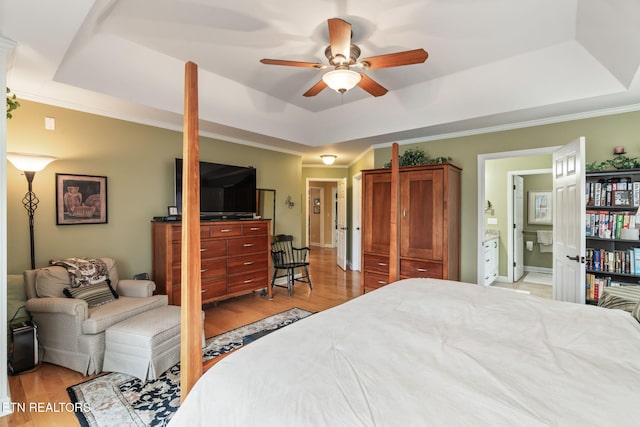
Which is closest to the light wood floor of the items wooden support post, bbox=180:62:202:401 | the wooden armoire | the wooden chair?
the wooden chair

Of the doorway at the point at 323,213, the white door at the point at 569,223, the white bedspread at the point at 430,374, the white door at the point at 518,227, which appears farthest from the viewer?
the doorway at the point at 323,213

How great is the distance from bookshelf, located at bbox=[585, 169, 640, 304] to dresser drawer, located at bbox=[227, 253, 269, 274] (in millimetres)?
3730

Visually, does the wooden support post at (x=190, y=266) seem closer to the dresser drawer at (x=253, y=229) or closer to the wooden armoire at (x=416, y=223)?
the wooden armoire at (x=416, y=223)

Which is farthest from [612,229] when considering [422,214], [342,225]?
[342,225]

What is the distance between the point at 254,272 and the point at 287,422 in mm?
3547

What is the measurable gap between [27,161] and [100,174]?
0.76 meters

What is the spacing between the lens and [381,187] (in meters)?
4.22

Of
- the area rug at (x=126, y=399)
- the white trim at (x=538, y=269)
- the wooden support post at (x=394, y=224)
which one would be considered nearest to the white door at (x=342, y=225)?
the white trim at (x=538, y=269)

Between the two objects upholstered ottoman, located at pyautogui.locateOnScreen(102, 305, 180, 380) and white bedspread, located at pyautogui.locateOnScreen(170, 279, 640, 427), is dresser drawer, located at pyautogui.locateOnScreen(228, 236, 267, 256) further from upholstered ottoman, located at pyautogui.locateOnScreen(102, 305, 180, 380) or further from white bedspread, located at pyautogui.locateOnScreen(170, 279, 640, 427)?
white bedspread, located at pyautogui.locateOnScreen(170, 279, 640, 427)

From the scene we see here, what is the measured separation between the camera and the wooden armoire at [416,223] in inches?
147

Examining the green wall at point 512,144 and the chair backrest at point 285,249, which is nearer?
the green wall at point 512,144

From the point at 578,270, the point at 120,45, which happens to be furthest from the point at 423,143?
the point at 120,45

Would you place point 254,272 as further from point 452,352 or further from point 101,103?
point 452,352

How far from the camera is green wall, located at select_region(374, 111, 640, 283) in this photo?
3.18m
